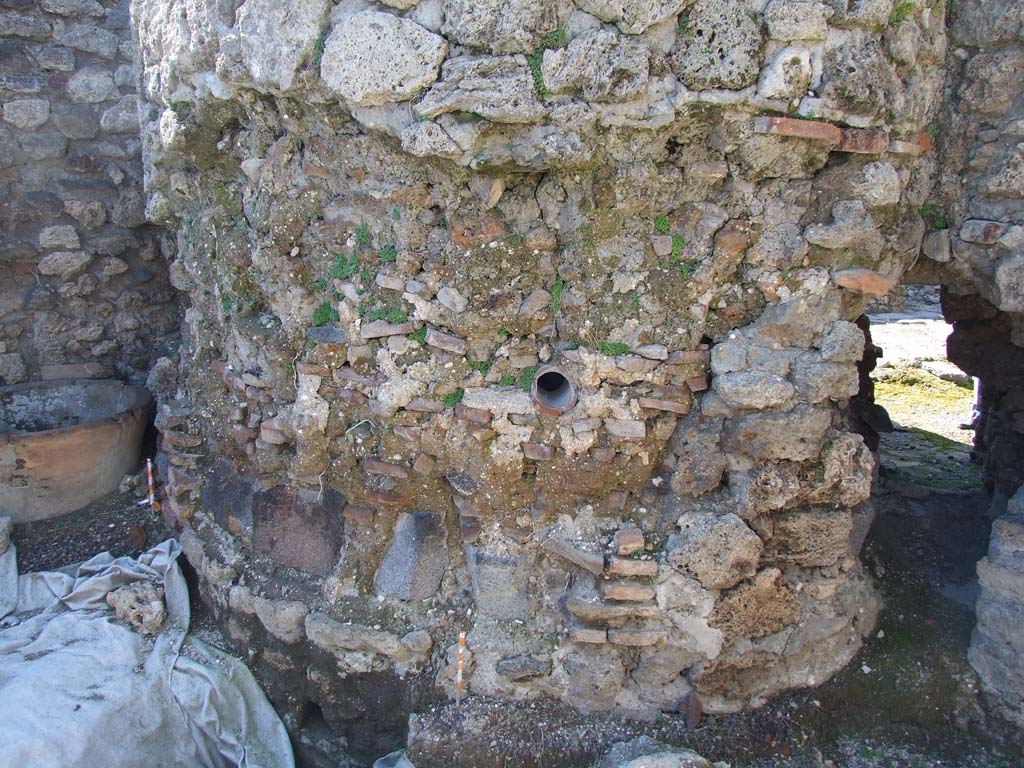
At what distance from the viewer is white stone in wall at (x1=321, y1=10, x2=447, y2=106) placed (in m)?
2.47

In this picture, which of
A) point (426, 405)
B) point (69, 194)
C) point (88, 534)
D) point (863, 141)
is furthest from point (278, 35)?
point (88, 534)

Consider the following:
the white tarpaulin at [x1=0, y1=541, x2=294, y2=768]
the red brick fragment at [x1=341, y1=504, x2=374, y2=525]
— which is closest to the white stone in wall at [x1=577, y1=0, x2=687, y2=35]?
the red brick fragment at [x1=341, y1=504, x2=374, y2=525]

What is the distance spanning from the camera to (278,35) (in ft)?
8.68

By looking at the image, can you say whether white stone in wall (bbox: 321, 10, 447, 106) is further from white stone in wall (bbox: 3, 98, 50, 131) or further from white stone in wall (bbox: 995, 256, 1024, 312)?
white stone in wall (bbox: 3, 98, 50, 131)

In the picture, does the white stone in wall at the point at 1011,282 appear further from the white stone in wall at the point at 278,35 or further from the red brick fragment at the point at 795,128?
the white stone in wall at the point at 278,35

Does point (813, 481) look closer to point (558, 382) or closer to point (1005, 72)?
point (558, 382)

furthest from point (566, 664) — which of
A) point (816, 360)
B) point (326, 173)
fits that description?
point (326, 173)

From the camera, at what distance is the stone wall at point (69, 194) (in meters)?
4.32

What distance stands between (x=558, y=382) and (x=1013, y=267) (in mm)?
1606

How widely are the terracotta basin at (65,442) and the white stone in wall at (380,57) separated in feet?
8.30

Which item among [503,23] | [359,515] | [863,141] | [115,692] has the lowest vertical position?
[115,692]

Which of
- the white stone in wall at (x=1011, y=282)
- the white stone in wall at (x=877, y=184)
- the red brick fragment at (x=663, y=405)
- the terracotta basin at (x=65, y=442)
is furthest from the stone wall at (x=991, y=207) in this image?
the terracotta basin at (x=65, y=442)

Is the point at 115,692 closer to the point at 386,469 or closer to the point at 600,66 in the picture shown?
the point at 386,469

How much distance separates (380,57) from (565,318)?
39.7 inches
